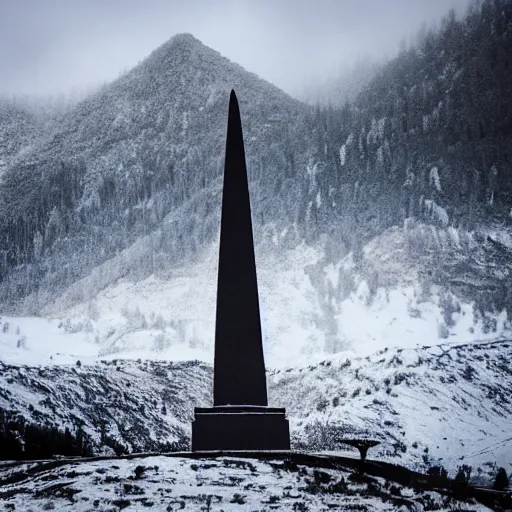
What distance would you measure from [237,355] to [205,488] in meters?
3.25

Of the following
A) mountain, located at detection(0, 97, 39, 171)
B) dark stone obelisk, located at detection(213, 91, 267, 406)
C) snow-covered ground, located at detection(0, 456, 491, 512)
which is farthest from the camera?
mountain, located at detection(0, 97, 39, 171)

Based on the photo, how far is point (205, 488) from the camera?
21.7ft

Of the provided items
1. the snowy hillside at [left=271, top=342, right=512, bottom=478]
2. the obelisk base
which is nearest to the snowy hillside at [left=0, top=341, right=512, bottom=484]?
the snowy hillside at [left=271, top=342, right=512, bottom=478]

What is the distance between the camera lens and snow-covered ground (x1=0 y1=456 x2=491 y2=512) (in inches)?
239

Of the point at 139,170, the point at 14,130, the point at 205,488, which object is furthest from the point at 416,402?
the point at 14,130

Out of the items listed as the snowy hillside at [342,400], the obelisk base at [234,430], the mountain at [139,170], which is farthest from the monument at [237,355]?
the mountain at [139,170]

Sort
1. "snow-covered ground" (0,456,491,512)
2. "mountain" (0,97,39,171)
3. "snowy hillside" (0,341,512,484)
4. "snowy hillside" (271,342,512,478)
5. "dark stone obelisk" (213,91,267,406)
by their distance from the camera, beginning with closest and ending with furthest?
"snow-covered ground" (0,456,491,512), "dark stone obelisk" (213,91,267,406), "snowy hillside" (0,341,512,484), "snowy hillside" (271,342,512,478), "mountain" (0,97,39,171)

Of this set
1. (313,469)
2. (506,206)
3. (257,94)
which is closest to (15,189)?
(257,94)

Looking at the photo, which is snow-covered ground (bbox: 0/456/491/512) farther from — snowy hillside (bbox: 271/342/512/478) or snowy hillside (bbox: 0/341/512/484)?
snowy hillside (bbox: 271/342/512/478)

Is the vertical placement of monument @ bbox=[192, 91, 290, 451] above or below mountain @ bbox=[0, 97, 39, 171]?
below

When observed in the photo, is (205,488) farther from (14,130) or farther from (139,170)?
(14,130)

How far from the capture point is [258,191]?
29.9 metres

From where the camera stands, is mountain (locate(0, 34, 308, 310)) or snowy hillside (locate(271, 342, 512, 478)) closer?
snowy hillside (locate(271, 342, 512, 478))

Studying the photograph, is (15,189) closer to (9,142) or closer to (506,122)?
(9,142)
